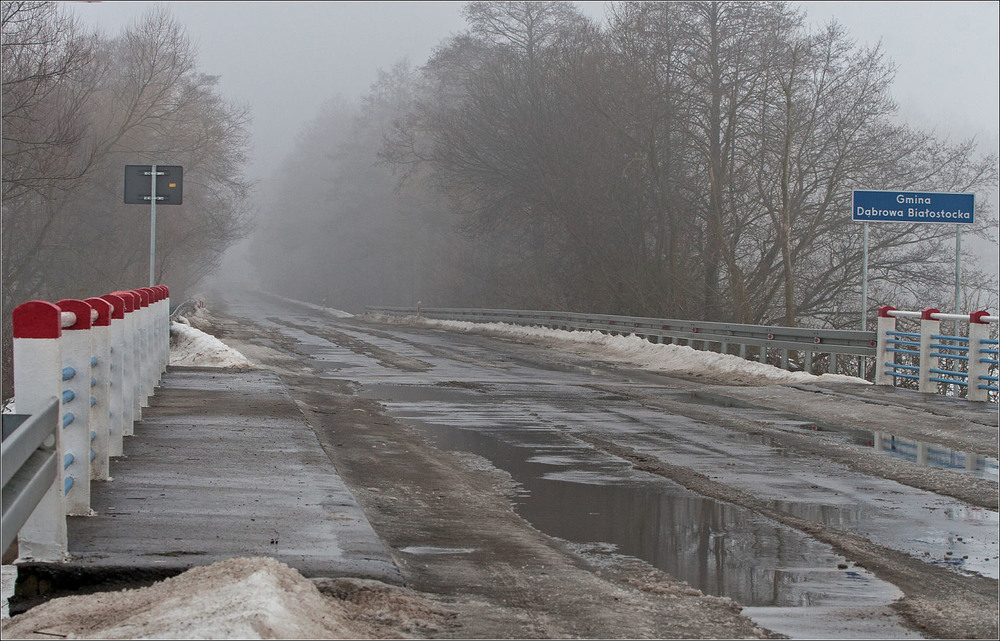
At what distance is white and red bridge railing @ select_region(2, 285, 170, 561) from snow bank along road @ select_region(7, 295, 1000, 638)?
1762mm

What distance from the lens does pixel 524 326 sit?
3934 cm

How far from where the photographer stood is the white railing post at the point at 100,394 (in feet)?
25.5

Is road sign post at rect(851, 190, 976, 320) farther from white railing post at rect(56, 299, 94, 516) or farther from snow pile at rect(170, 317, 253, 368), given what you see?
white railing post at rect(56, 299, 94, 516)

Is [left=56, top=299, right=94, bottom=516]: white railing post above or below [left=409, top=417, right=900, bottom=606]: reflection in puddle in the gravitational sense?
above

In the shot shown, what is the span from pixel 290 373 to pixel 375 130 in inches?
2744

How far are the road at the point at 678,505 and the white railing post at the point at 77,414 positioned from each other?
186 centimetres

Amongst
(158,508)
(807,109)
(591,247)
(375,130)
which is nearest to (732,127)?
(807,109)

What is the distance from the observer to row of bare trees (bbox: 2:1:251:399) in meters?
31.0

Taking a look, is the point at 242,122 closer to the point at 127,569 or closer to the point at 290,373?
the point at 290,373

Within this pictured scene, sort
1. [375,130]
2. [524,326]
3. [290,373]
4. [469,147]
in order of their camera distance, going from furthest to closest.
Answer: [375,130] → [469,147] → [524,326] → [290,373]

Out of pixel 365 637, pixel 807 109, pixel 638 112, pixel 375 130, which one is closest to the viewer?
pixel 365 637

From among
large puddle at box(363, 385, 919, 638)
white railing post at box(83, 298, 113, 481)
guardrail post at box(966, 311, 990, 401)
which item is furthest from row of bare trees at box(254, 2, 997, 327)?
white railing post at box(83, 298, 113, 481)

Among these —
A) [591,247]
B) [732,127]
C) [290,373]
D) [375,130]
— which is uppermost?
[375,130]

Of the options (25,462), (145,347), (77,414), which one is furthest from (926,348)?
(25,462)
